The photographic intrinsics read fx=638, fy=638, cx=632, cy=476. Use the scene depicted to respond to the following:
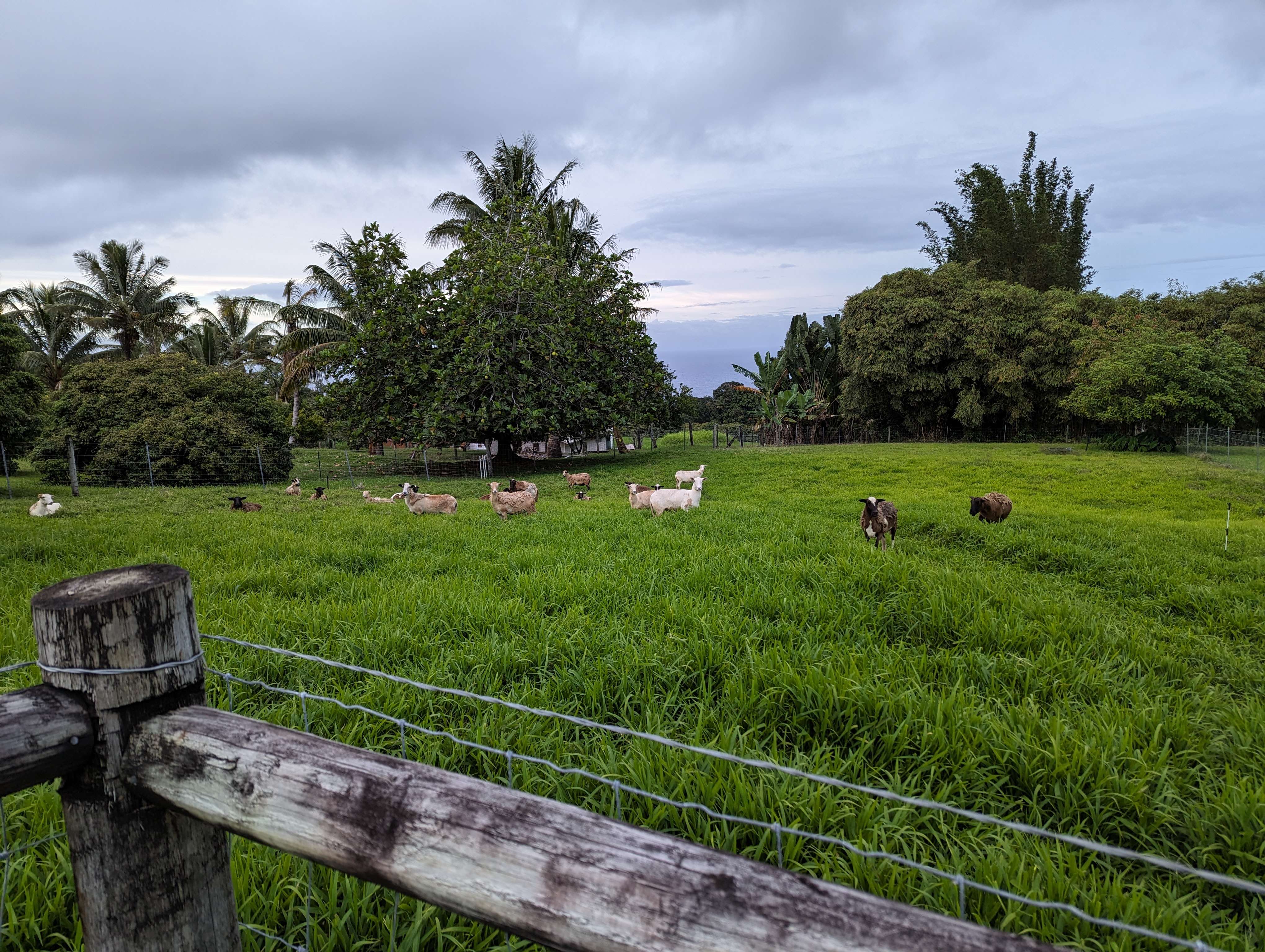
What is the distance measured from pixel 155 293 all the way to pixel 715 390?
42633mm

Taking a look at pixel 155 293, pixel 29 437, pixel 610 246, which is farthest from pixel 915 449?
pixel 155 293

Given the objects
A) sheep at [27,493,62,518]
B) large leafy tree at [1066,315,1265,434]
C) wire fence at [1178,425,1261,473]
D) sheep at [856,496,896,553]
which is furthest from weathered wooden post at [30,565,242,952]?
large leafy tree at [1066,315,1265,434]

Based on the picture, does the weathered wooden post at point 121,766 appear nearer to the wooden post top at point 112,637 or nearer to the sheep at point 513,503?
the wooden post top at point 112,637

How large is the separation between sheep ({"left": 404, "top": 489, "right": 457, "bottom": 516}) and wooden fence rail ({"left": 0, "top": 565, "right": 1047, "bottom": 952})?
9223mm

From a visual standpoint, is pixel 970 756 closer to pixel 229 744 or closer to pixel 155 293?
pixel 229 744

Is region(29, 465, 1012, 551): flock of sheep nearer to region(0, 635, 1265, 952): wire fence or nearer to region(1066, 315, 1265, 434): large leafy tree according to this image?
region(0, 635, 1265, 952): wire fence

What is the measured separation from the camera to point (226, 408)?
730 inches

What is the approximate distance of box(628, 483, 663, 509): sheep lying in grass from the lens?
1101 cm

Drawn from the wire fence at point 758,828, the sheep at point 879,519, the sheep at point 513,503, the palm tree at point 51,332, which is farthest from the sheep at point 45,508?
the palm tree at point 51,332

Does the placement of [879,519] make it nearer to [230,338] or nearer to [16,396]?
[16,396]

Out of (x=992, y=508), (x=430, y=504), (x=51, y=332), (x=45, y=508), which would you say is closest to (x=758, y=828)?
(x=992, y=508)

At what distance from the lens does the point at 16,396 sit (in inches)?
595

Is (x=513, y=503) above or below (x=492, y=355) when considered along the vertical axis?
below

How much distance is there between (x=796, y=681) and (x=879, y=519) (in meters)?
4.53
